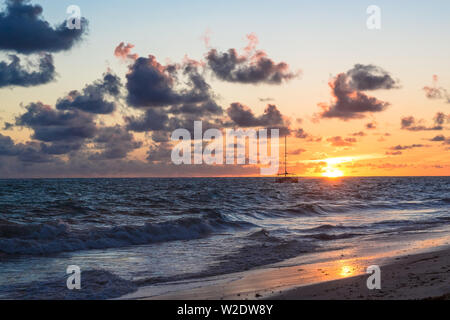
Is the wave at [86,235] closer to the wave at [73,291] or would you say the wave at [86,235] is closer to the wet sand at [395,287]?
the wave at [73,291]

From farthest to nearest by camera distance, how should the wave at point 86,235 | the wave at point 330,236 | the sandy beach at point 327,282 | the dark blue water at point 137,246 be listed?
the wave at point 330,236 → the wave at point 86,235 → the dark blue water at point 137,246 → the sandy beach at point 327,282

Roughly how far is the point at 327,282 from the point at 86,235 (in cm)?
1555

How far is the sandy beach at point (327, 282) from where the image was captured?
9.72 meters

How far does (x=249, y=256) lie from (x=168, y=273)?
175 inches

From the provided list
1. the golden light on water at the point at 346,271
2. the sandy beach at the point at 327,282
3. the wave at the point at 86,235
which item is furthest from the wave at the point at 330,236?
the golden light on water at the point at 346,271

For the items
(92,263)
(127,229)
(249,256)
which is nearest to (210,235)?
(127,229)

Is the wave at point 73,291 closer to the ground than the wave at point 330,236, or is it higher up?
higher up

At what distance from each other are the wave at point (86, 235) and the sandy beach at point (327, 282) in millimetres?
9871

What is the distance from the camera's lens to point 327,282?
11.3 meters

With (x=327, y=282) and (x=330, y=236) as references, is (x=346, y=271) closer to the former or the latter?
(x=327, y=282)

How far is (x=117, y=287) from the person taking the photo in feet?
39.3

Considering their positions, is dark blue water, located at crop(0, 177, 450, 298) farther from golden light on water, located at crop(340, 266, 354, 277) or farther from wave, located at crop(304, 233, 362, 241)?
golden light on water, located at crop(340, 266, 354, 277)

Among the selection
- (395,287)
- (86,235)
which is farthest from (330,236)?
(395,287)
